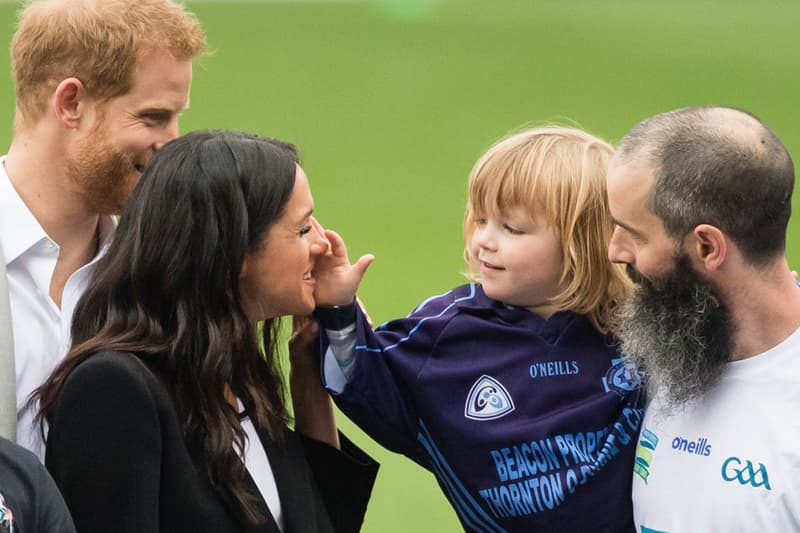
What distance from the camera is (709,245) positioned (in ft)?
8.30

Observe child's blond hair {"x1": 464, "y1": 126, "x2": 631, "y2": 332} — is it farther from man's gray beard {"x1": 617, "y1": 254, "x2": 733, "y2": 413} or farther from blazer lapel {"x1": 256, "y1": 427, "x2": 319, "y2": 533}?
blazer lapel {"x1": 256, "y1": 427, "x2": 319, "y2": 533}

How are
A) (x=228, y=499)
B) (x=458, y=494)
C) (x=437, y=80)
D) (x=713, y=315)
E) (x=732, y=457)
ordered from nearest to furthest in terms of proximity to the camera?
(x=228, y=499) → (x=732, y=457) → (x=713, y=315) → (x=458, y=494) → (x=437, y=80)

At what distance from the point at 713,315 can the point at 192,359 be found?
914 millimetres

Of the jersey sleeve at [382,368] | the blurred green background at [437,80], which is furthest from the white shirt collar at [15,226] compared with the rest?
the blurred green background at [437,80]

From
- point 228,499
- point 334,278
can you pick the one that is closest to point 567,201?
point 334,278

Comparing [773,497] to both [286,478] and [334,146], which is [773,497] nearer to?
[286,478]

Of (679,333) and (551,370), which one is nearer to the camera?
(679,333)

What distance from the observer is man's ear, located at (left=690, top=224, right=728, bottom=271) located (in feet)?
8.24

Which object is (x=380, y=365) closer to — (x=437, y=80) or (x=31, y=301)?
(x=31, y=301)

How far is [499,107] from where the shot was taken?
25.3 feet

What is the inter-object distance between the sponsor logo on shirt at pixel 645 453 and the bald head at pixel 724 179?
1.21 feet

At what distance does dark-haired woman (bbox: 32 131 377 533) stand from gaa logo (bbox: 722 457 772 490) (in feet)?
2.33

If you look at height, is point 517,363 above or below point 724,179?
below

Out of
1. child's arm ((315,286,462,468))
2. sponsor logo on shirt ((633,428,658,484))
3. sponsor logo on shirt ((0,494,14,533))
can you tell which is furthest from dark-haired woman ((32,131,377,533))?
sponsor logo on shirt ((633,428,658,484))
